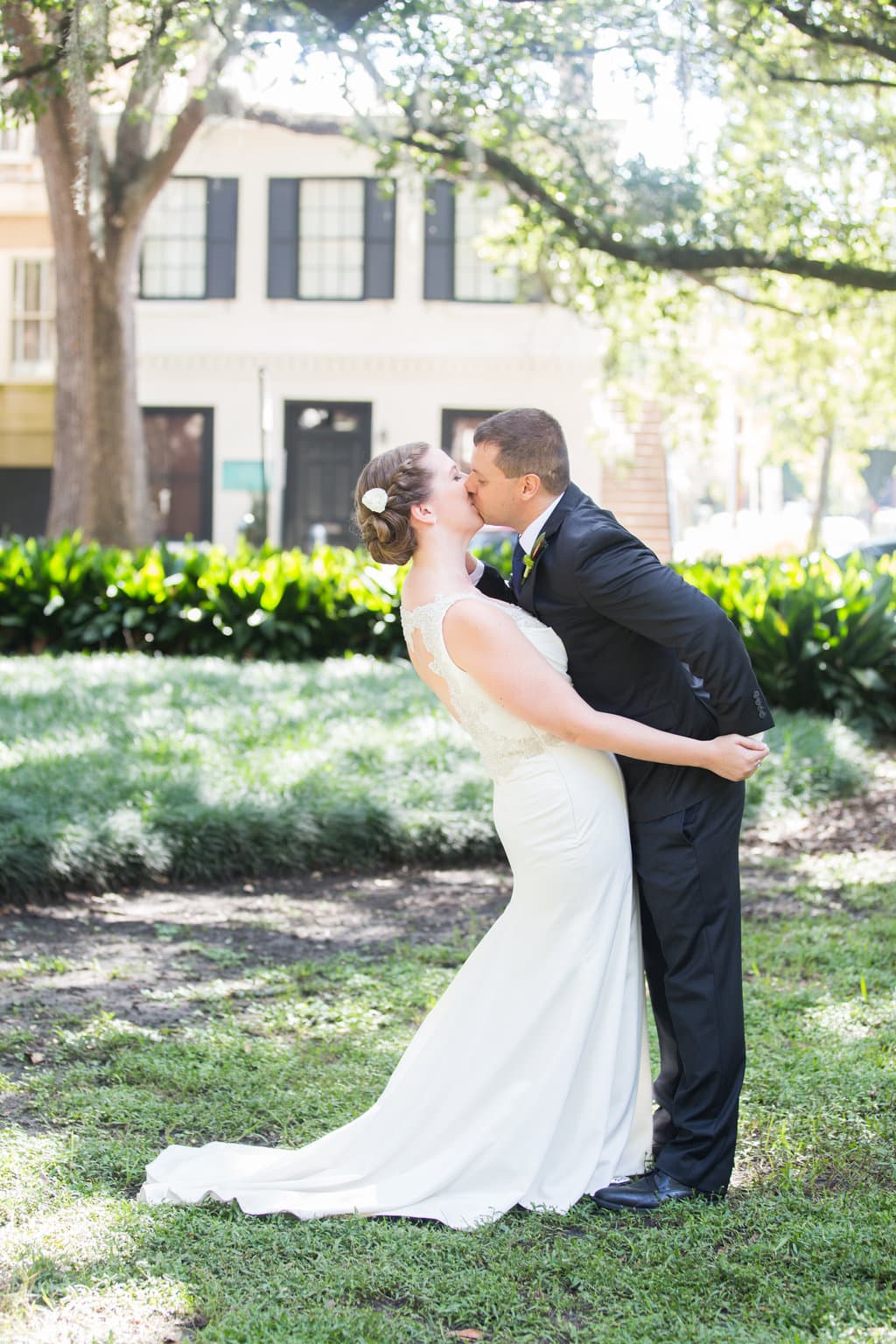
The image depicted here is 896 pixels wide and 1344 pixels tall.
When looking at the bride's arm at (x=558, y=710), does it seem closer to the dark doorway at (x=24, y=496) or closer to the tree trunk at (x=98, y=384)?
the tree trunk at (x=98, y=384)

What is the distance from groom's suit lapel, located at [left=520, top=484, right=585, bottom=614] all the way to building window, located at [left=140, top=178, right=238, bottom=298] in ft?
65.5

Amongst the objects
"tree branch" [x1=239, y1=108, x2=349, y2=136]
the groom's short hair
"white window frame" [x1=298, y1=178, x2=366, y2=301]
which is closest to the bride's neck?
the groom's short hair

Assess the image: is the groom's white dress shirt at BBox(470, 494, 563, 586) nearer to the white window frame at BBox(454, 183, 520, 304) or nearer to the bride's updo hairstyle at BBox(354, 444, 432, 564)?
the bride's updo hairstyle at BBox(354, 444, 432, 564)

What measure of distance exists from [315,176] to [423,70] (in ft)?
47.6

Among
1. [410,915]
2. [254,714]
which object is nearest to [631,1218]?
[410,915]

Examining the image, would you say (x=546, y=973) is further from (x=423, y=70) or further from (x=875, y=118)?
(x=875, y=118)

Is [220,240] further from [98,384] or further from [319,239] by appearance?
[98,384]

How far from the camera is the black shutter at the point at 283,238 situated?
72.7ft

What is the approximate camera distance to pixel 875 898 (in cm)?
646

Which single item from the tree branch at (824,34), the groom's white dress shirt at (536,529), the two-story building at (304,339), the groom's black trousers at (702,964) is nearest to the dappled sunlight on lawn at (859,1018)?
the groom's black trousers at (702,964)

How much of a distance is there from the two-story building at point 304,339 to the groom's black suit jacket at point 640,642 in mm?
18690

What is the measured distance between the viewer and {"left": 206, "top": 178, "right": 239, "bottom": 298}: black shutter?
72.6 feet

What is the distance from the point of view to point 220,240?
2216 cm

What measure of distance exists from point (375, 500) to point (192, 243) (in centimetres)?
2034
